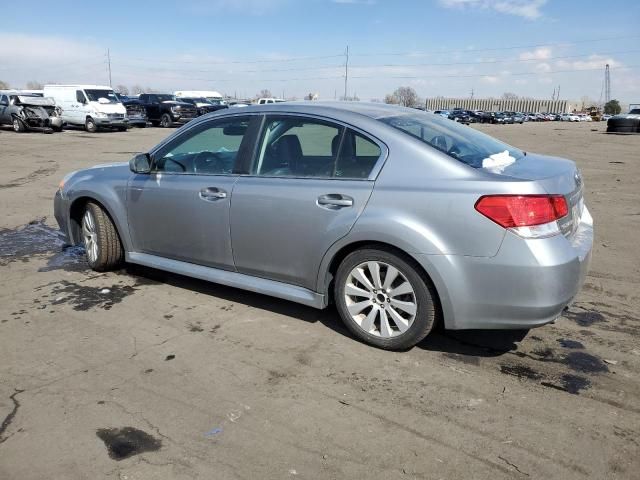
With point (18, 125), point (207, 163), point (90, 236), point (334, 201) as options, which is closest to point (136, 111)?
point (18, 125)

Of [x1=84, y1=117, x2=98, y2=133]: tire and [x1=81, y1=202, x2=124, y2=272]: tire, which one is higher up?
[x1=84, y1=117, x2=98, y2=133]: tire

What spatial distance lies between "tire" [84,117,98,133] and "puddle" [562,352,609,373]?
26709mm

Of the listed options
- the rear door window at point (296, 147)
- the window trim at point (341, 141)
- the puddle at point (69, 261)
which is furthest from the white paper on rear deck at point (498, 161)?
the puddle at point (69, 261)

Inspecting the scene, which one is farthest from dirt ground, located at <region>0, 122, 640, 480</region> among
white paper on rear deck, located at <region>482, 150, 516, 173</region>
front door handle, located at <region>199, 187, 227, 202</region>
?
white paper on rear deck, located at <region>482, 150, 516, 173</region>

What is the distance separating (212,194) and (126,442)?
2.07m

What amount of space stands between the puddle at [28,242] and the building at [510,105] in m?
148

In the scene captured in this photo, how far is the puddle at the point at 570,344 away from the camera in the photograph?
378cm

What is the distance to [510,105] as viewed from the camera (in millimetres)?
154750

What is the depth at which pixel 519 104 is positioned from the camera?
15438cm

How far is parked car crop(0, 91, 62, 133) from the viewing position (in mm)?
25984

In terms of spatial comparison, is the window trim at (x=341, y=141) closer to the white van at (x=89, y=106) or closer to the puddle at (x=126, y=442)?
the puddle at (x=126, y=442)

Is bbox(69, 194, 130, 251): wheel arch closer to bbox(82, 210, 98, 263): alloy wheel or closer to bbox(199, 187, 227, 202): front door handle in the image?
bbox(82, 210, 98, 263): alloy wheel

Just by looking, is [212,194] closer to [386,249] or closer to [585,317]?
[386,249]

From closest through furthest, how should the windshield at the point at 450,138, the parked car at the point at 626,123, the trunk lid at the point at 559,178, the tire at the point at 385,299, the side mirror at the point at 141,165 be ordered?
the trunk lid at the point at 559,178 < the tire at the point at 385,299 < the windshield at the point at 450,138 < the side mirror at the point at 141,165 < the parked car at the point at 626,123
